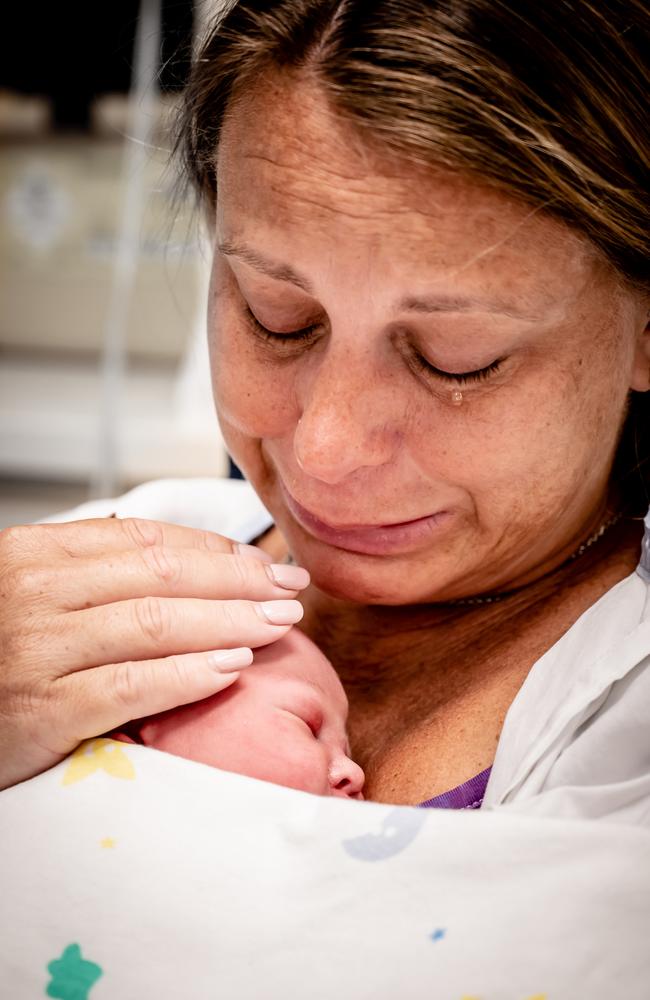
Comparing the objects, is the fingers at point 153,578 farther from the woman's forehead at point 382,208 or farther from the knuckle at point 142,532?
the woman's forehead at point 382,208

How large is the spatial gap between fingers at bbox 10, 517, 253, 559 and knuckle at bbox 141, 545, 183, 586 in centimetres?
6

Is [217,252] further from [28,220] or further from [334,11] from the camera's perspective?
[28,220]

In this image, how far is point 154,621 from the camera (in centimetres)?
118

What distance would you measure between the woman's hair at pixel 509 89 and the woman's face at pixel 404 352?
0.09 ft

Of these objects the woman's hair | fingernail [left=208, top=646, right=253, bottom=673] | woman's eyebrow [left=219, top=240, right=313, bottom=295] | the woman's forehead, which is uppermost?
the woman's hair

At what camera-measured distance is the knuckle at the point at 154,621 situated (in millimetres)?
1183

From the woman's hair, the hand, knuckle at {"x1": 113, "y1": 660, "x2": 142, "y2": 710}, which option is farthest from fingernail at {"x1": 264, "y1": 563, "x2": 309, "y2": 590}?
the woman's hair

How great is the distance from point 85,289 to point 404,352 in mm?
3848

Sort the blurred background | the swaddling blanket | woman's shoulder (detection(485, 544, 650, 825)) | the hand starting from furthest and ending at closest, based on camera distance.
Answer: the blurred background
the hand
woman's shoulder (detection(485, 544, 650, 825))
the swaddling blanket

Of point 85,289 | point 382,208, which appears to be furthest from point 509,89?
point 85,289

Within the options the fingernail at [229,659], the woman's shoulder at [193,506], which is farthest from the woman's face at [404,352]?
the woman's shoulder at [193,506]

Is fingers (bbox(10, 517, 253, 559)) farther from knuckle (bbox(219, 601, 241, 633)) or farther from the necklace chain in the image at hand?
the necklace chain

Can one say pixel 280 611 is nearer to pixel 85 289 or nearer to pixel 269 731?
pixel 269 731

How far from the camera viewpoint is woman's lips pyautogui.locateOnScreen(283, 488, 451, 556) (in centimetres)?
130
